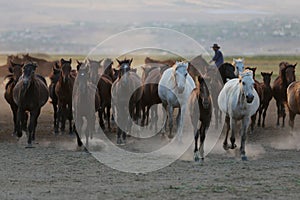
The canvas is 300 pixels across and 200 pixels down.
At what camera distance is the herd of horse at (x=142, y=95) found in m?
13.2

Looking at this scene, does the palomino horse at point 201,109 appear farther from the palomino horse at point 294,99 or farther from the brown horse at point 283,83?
the brown horse at point 283,83

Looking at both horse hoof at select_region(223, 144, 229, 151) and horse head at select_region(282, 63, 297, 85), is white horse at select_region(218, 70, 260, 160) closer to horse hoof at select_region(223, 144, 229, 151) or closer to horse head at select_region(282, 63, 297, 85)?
horse hoof at select_region(223, 144, 229, 151)

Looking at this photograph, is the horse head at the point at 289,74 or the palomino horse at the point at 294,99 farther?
the horse head at the point at 289,74

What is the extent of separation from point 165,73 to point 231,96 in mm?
3985

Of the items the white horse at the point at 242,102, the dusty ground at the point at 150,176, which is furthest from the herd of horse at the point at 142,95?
the dusty ground at the point at 150,176

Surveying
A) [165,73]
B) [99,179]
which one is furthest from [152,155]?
[165,73]

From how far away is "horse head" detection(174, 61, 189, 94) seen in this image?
15.0 meters

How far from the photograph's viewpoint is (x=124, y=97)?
617 inches

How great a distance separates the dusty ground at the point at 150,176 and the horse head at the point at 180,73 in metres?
1.60

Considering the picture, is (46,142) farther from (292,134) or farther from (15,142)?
(292,134)

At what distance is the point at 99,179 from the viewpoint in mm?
11031

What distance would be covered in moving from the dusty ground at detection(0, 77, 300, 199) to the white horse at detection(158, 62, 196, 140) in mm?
1378

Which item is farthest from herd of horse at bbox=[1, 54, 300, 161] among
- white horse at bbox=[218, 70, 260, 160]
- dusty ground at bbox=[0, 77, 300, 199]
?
dusty ground at bbox=[0, 77, 300, 199]

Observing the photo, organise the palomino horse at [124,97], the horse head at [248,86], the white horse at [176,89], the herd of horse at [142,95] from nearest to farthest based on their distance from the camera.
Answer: the horse head at [248,86] < the herd of horse at [142,95] < the white horse at [176,89] < the palomino horse at [124,97]
